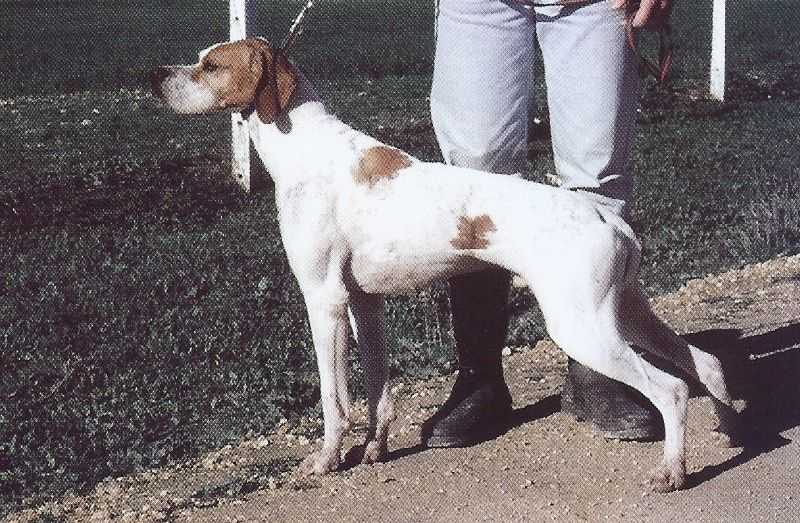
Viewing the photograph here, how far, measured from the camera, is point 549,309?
444cm

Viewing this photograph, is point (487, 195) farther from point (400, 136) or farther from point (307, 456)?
point (400, 136)

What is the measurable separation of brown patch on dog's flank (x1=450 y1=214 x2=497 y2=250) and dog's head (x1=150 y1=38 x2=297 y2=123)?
77 centimetres

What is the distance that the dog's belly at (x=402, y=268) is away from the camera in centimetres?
458

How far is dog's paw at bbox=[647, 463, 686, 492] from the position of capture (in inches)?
183

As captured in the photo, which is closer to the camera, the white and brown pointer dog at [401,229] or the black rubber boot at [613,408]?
the white and brown pointer dog at [401,229]

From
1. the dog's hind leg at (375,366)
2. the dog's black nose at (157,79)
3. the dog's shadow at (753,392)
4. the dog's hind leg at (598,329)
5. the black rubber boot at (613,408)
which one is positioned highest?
the dog's black nose at (157,79)

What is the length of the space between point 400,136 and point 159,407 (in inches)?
344

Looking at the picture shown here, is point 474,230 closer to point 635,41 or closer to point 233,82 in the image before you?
point 233,82

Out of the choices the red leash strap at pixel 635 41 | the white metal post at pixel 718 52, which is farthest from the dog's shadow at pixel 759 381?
the white metal post at pixel 718 52

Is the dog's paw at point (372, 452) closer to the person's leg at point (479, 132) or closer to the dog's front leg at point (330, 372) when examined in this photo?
the dog's front leg at point (330, 372)

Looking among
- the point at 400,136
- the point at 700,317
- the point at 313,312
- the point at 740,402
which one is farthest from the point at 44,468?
the point at 400,136

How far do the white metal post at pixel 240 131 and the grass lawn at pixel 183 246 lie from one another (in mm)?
161

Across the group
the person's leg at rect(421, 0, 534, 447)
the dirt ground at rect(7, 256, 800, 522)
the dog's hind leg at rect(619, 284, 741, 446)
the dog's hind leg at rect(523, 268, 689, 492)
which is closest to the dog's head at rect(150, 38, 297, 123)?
the person's leg at rect(421, 0, 534, 447)

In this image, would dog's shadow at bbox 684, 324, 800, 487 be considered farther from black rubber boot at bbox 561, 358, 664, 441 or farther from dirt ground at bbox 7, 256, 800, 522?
black rubber boot at bbox 561, 358, 664, 441
